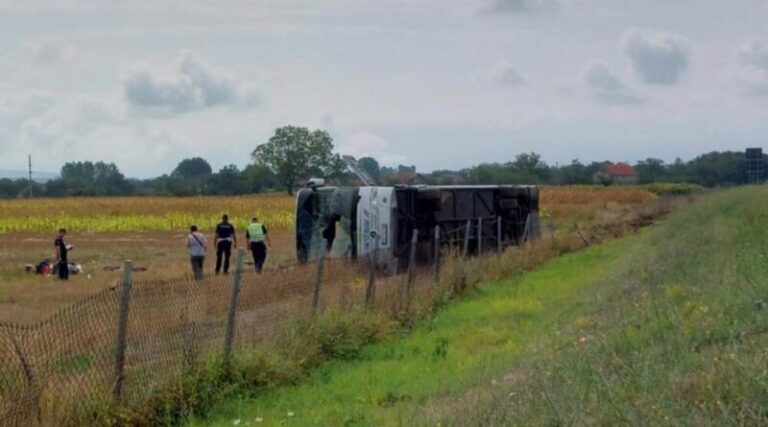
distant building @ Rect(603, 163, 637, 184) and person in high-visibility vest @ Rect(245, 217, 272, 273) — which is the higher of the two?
distant building @ Rect(603, 163, 637, 184)

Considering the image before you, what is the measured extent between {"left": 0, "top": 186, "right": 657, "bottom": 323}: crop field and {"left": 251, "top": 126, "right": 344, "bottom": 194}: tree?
32.8 m

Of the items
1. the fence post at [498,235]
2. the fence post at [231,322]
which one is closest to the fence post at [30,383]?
the fence post at [231,322]

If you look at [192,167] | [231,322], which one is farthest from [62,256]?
[192,167]

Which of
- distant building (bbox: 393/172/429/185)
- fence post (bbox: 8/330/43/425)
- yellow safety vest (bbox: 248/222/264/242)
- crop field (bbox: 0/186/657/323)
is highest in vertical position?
distant building (bbox: 393/172/429/185)

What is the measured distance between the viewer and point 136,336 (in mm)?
9555

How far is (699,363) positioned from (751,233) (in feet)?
34.3

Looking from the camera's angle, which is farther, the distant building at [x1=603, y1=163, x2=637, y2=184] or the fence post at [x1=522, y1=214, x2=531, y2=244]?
the distant building at [x1=603, y1=163, x2=637, y2=184]

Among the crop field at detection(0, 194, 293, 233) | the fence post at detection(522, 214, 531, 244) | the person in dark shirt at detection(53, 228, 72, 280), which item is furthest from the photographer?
the crop field at detection(0, 194, 293, 233)

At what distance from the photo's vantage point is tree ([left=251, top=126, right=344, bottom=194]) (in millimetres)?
106750

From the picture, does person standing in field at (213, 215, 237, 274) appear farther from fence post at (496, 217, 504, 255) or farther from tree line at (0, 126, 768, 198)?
tree line at (0, 126, 768, 198)

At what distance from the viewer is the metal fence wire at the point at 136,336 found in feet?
27.1

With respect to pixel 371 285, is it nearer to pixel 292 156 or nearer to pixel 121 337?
pixel 121 337

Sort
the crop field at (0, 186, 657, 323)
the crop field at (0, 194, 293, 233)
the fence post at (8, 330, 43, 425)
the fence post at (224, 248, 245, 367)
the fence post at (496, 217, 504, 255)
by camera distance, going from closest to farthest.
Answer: the fence post at (8, 330, 43, 425)
the fence post at (224, 248, 245, 367)
the crop field at (0, 186, 657, 323)
the fence post at (496, 217, 504, 255)
the crop field at (0, 194, 293, 233)

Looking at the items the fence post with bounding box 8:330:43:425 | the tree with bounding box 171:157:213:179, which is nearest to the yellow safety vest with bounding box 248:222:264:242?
the fence post with bounding box 8:330:43:425
